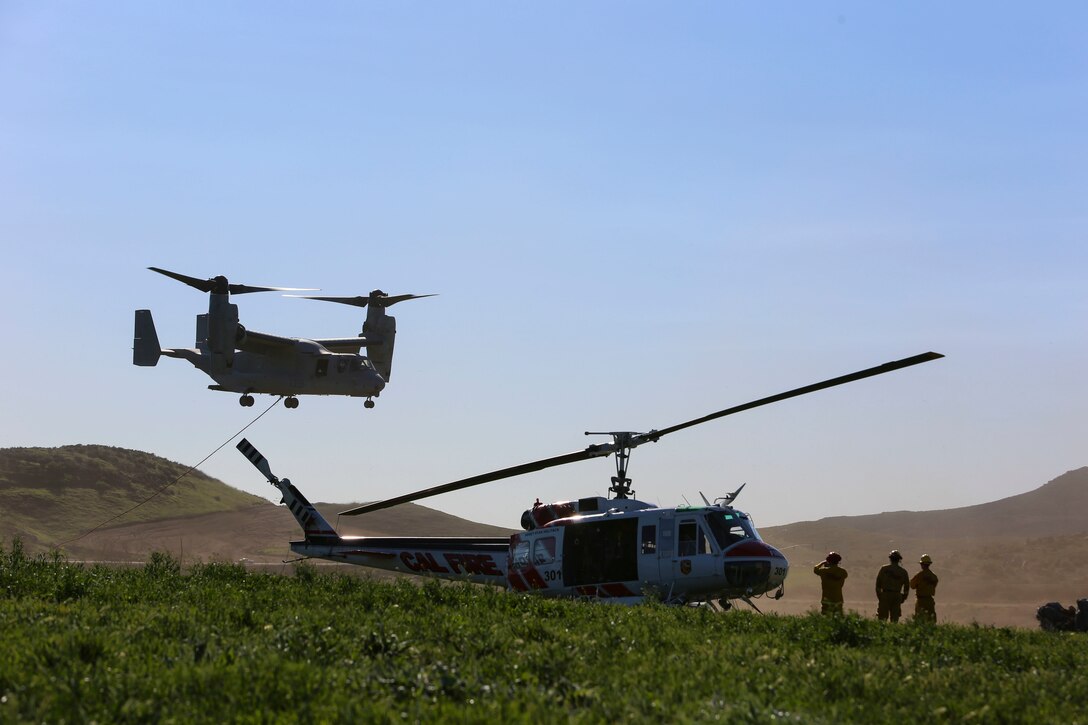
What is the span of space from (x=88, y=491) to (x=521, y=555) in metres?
104

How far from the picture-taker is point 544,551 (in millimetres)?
22156

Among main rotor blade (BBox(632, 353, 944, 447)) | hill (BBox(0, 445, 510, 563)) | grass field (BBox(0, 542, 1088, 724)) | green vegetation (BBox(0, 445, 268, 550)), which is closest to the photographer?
grass field (BBox(0, 542, 1088, 724))

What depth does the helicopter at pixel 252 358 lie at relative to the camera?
145 ft

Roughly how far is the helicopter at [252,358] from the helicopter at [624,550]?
910 inches

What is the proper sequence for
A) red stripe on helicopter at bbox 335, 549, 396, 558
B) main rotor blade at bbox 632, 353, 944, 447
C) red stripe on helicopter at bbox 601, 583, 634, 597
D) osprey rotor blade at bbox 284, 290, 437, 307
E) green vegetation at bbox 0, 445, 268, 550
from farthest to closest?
green vegetation at bbox 0, 445, 268, 550 < osprey rotor blade at bbox 284, 290, 437, 307 < red stripe on helicopter at bbox 335, 549, 396, 558 < red stripe on helicopter at bbox 601, 583, 634, 597 < main rotor blade at bbox 632, 353, 944, 447

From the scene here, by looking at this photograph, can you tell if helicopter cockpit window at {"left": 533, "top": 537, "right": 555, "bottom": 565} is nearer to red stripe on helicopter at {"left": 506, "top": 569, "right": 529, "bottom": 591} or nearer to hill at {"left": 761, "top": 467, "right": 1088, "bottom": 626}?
red stripe on helicopter at {"left": 506, "top": 569, "right": 529, "bottom": 591}

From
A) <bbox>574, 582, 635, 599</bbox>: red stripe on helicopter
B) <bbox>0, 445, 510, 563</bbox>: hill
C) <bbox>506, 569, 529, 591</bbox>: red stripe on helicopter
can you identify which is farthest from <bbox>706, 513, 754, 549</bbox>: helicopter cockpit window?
<bbox>0, 445, 510, 563</bbox>: hill

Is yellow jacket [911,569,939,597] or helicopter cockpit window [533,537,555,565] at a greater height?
helicopter cockpit window [533,537,555,565]

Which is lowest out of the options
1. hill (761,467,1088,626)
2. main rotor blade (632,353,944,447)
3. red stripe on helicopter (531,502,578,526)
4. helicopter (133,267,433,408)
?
hill (761,467,1088,626)

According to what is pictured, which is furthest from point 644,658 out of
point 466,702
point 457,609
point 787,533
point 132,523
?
point 132,523

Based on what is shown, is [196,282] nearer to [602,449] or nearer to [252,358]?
[252,358]

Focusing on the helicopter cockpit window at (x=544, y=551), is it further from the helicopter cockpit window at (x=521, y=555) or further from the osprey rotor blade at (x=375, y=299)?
the osprey rotor blade at (x=375, y=299)

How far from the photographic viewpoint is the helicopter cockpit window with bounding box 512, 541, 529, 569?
2250 cm

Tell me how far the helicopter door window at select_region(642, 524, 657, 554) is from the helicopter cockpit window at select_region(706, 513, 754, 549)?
1.03 meters
